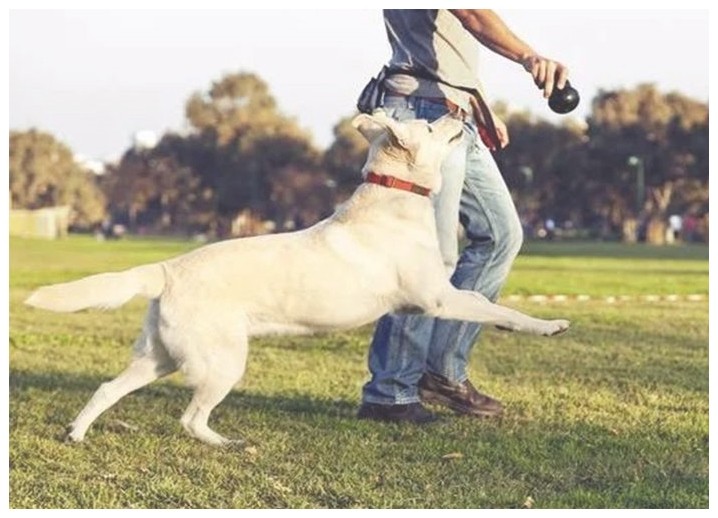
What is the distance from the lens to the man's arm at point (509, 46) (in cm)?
503

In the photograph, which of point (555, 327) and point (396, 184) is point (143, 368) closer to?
point (396, 184)

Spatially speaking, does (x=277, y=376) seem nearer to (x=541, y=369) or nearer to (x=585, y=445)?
(x=541, y=369)

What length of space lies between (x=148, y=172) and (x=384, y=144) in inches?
3101

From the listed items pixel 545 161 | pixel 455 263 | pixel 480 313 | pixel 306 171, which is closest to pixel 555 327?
pixel 480 313

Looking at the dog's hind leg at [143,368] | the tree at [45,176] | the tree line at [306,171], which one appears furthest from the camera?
the tree at [45,176]

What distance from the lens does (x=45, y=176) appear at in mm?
84938

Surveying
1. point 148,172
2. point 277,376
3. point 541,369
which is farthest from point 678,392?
point 148,172

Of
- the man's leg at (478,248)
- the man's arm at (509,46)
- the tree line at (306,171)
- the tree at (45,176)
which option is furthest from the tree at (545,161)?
the man's arm at (509,46)

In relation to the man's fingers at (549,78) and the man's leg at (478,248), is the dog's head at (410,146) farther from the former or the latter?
the man's leg at (478,248)

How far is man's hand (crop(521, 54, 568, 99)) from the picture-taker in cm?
502

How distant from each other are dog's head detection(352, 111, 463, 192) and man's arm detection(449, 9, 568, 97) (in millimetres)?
405

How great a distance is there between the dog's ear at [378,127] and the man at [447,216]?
0.80 m

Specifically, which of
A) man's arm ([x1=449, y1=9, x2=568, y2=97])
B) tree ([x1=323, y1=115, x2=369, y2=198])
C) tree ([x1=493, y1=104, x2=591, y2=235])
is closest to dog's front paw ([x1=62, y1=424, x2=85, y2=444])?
man's arm ([x1=449, y1=9, x2=568, y2=97])

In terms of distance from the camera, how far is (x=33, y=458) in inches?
193
